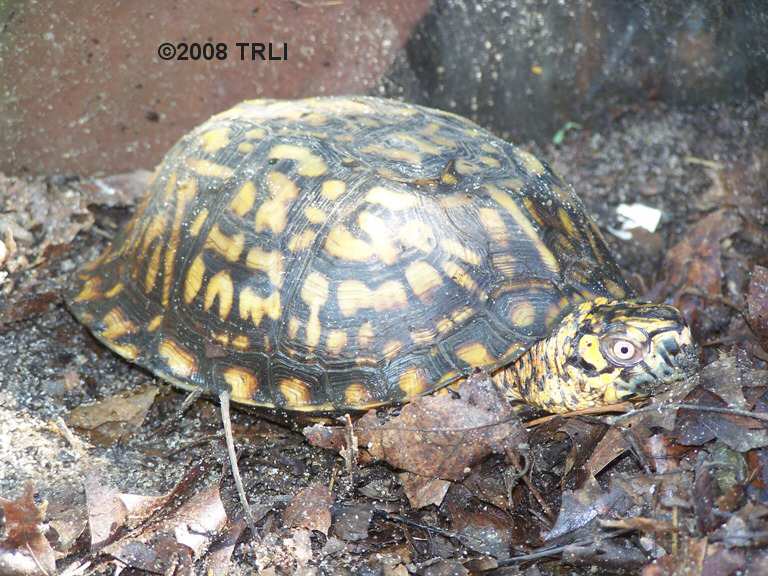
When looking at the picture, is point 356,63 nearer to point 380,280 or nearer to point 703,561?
point 380,280

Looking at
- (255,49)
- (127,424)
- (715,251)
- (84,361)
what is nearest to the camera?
(127,424)

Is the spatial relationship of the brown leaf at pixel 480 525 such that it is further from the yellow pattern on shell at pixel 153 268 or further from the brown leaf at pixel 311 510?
the yellow pattern on shell at pixel 153 268

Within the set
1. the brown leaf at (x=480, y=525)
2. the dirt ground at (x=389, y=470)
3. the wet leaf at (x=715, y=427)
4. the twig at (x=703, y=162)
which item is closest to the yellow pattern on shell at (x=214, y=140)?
the dirt ground at (x=389, y=470)

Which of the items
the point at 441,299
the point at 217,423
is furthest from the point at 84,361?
the point at 441,299

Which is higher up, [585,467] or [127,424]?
[585,467]

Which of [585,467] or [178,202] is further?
[178,202]

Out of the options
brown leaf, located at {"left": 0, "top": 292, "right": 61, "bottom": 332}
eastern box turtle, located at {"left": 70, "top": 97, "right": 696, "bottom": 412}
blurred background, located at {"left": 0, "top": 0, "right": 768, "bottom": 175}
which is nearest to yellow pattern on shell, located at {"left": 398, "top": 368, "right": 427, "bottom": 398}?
eastern box turtle, located at {"left": 70, "top": 97, "right": 696, "bottom": 412}

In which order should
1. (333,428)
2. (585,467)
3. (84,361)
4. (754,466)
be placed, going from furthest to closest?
(84,361), (333,428), (585,467), (754,466)

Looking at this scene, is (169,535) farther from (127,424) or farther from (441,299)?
(441,299)
